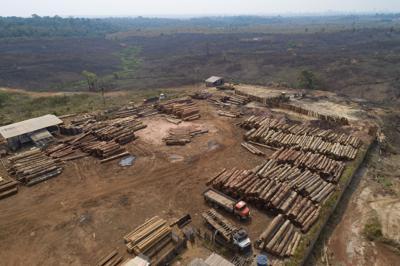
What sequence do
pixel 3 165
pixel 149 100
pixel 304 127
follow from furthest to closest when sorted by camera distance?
1. pixel 149 100
2. pixel 304 127
3. pixel 3 165

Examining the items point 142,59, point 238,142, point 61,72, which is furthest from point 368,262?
point 142,59

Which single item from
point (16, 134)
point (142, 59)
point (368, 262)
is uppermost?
point (16, 134)

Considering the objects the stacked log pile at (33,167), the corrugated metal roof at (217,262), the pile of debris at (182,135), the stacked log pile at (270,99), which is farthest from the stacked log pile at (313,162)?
the stacked log pile at (33,167)

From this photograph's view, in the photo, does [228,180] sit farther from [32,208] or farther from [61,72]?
[61,72]

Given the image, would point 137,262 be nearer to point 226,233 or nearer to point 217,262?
point 217,262

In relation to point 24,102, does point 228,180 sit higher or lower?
higher
